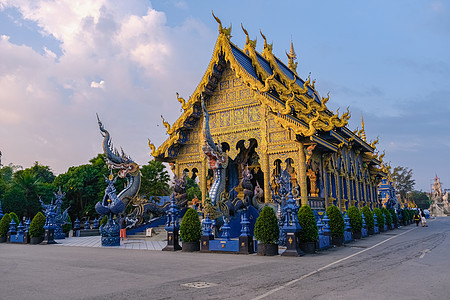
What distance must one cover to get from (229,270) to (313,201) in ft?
34.1

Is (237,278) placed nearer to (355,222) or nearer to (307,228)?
(307,228)

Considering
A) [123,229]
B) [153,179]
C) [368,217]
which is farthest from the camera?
[153,179]

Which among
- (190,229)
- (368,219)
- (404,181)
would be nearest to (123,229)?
(190,229)

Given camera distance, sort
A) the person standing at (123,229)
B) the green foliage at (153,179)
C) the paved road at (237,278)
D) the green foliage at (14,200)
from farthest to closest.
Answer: the green foliage at (153,179) → the green foliage at (14,200) → the person standing at (123,229) → the paved road at (237,278)

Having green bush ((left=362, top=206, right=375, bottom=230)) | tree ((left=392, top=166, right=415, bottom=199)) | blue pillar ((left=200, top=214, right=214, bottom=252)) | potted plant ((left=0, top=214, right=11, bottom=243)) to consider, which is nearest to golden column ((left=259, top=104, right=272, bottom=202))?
green bush ((left=362, top=206, right=375, bottom=230))

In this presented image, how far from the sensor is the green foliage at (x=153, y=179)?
35.6 m

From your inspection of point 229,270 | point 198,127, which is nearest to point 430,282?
point 229,270

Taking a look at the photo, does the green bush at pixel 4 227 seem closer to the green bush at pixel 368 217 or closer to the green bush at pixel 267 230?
the green bush at pixel 267 230

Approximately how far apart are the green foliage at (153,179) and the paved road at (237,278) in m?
26.5

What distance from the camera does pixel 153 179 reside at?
122 ft

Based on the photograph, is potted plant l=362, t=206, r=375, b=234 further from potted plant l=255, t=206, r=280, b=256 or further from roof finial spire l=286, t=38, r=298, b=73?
roof finial spire l=286, t=38, r=298, b=73

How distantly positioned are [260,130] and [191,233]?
768 cm

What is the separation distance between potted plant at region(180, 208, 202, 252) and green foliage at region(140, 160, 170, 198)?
24.1 meters

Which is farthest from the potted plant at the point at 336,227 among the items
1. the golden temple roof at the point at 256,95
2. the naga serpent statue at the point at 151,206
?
the naga serpent statue at the point at 151,206
